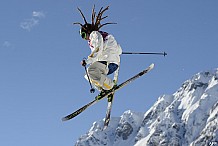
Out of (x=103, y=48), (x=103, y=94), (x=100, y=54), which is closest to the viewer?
(x=100, y=54)

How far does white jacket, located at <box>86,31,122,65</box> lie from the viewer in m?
12.2

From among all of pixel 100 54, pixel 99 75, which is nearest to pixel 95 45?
pixel 100 54

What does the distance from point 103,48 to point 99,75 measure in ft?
2.33

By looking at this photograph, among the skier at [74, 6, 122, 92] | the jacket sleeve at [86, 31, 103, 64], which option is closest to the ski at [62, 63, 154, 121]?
the skier at [74, 6, 122, 92]

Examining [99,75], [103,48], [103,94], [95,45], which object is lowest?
[103,94]

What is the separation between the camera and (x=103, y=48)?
12.7 metres

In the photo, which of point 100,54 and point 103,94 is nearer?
point 100,54

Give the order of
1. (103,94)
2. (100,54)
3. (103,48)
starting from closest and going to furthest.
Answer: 1. (100,54)
2. (103,48)
3. (103,94)

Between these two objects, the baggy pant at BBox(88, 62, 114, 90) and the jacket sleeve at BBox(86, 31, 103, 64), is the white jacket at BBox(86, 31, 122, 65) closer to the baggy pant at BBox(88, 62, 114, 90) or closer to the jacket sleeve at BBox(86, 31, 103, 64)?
the jacket sleeve at BBox(86, 31, 103, 64)

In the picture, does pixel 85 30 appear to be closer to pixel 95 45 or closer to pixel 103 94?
pixel 95 45

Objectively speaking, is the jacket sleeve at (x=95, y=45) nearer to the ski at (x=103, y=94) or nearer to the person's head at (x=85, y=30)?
the person's head at (x=85, y=30)

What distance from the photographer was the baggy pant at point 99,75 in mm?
12375

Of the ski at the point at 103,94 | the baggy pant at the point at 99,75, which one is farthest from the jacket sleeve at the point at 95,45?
the ski at the point at 103,94

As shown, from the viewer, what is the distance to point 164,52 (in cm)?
1360
